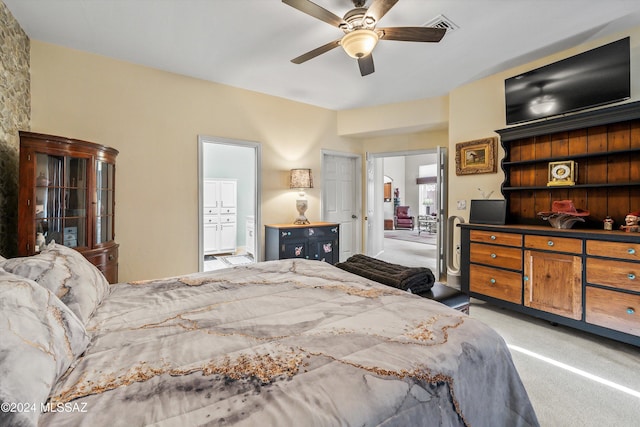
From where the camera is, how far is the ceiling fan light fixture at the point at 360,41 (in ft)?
7.04

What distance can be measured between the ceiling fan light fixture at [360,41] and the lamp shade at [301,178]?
7.52ft

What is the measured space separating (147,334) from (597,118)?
12.4ft

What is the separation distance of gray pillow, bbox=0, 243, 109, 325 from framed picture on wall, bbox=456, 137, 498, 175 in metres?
4.11

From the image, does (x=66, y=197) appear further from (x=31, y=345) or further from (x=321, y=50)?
(x=321, y=50)

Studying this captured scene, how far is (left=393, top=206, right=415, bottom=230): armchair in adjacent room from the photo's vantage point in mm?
11953

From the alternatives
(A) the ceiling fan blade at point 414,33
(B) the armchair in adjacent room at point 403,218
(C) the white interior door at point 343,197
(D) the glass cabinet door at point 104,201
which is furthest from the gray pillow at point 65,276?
(B) the armchair in adjacent room at point 403,218

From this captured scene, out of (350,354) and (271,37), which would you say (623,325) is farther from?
(271,37)

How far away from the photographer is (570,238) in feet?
8.38

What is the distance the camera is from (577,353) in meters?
2.31

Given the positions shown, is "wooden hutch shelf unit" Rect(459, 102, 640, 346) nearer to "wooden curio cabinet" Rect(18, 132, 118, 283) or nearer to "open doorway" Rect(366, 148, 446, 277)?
"open doorway" Rect(366, 148, 446, 277)

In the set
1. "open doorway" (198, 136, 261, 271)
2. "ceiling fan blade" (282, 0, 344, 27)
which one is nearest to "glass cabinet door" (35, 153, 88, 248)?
"ceiling fan blade" (282, 0, 344, 27)

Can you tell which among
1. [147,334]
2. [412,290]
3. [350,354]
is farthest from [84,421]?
[412,290]

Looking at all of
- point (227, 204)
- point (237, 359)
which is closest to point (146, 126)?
point (227, 204)

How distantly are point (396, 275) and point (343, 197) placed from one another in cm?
346
